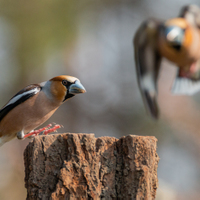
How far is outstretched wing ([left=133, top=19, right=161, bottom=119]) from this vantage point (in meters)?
5.19

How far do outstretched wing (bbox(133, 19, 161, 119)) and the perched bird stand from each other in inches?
49.7

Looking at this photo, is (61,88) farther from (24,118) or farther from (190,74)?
(190,74)

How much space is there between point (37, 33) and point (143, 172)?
435 inches

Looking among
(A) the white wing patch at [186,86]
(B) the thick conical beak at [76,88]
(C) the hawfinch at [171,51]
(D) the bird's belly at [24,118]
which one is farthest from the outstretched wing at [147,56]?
(D) the bird's belly at [24,118]

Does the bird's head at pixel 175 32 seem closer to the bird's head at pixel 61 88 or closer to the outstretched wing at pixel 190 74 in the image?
the outstretched wing at pixel 190 74

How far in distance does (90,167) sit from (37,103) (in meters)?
1.84

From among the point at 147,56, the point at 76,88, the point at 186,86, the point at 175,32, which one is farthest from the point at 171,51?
the point at 76,88

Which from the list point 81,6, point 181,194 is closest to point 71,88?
point 181,194

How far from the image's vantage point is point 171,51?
16.6 feet

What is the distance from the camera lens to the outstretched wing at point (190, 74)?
16.9 feet

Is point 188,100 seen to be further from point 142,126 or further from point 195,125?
point 142,126

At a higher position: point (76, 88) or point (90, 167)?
point (76, 88)

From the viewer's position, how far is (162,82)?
36.3 feet

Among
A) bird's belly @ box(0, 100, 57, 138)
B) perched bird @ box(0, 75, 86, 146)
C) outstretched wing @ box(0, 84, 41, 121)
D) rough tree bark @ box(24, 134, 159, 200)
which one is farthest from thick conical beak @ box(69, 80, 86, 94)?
rough tree bark @ box(24, 134, 159, 200)
